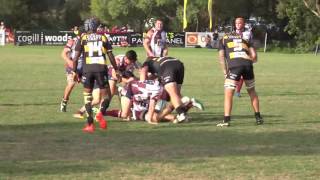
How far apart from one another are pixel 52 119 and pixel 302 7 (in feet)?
162

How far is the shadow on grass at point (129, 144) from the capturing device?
9.13m

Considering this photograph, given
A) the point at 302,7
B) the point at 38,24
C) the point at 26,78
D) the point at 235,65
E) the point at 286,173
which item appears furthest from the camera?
the point at 38,24

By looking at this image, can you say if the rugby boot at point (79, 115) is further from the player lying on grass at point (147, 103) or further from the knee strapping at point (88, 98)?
the knee strapping at point (88, 98)

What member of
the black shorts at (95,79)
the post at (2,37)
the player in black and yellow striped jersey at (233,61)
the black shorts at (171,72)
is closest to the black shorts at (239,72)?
the player in black and yellow striped jersey at (233,61)

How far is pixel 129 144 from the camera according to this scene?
10641mm

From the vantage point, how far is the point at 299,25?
206ft

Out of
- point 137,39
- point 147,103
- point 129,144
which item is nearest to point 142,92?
point 147,103

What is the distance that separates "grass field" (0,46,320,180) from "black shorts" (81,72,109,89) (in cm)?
78

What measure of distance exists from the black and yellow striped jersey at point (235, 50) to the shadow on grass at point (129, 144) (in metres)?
1.19

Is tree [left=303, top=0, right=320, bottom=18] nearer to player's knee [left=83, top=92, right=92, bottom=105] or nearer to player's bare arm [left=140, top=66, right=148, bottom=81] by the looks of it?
player's bare arm [left=140, top=66, right=148, bottom=81]

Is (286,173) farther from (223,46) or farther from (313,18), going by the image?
(313,18)

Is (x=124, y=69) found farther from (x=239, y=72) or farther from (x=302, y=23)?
(x=302, y=23)

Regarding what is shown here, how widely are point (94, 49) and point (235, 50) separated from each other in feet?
8.34

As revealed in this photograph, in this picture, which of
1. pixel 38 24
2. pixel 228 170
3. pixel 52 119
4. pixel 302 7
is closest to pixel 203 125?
pixel 52 119
